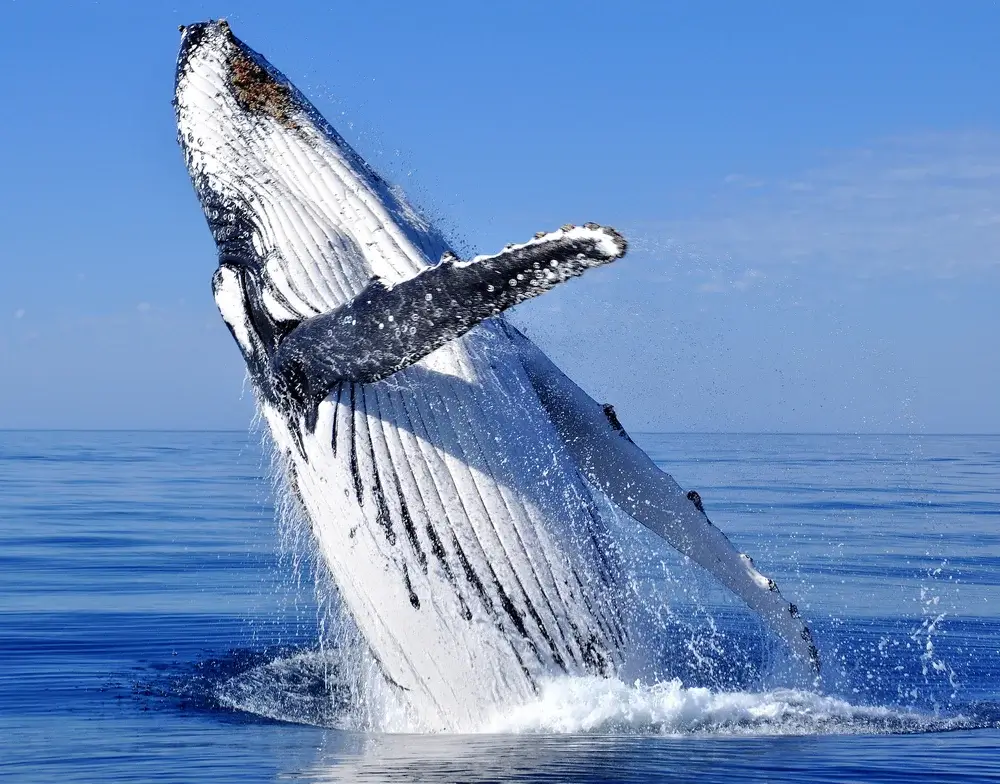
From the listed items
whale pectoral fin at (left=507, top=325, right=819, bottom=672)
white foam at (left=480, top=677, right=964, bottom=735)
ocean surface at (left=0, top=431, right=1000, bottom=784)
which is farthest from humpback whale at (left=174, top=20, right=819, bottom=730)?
ocean surface at (left=0, top=431, right=1000, bottom=784)

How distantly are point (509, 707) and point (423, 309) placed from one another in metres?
2.56

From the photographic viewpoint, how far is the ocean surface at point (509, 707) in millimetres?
A: 5754

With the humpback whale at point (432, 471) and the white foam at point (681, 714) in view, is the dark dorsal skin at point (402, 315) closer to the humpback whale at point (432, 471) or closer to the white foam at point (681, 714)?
the humpback whale at point (432, 471)

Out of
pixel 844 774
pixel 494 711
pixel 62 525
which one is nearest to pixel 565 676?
pixel 494 711

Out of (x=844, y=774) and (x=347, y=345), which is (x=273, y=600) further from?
(x=844, y=774)

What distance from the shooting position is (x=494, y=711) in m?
7.07

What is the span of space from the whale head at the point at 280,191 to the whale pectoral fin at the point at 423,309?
0.50m

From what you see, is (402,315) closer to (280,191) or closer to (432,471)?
(432,471)

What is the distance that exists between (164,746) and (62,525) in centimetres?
1365

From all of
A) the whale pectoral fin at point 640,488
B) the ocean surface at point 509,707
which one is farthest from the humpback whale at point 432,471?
the ocean surface at point 509,707

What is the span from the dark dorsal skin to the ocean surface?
4.23 feet

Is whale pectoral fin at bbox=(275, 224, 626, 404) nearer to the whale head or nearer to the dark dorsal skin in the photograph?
the dark dorsal skin

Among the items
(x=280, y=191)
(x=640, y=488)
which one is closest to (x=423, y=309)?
(x=280, y=191)

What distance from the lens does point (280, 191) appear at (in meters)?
7.96
